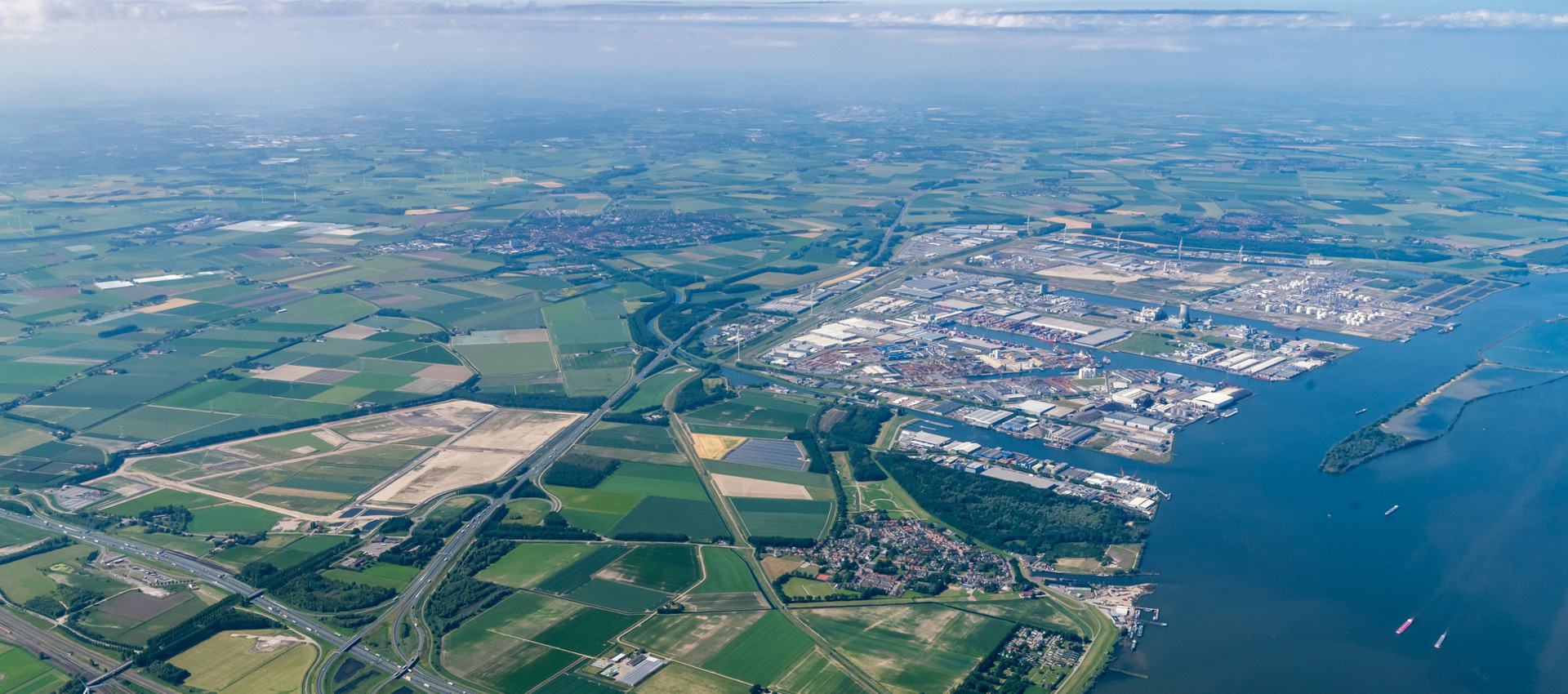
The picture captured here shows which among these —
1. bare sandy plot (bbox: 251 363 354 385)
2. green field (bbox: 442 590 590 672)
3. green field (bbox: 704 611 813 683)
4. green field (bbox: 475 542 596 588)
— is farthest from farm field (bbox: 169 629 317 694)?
bare sandy plot (bbox: 251 363 354 385)

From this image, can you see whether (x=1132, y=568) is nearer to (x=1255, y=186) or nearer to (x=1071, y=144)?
(x=1255, y=186)

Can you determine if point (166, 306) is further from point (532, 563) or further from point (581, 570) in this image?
point (581, 570)

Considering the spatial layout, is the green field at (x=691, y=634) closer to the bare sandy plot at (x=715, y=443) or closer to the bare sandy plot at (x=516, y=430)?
the bare sandy plot at (x=715, y=443)

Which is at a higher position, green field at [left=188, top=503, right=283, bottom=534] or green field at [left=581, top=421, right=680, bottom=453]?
green field at [left=188, top=503, right=283, bottom=534]

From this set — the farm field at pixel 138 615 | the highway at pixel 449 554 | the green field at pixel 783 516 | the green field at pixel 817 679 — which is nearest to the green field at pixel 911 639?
the green field at pixel 817 679

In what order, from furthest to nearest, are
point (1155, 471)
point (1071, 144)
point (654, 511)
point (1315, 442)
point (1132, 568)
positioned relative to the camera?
point (1071, 144), point (1315, 442), point (1155, 471), point (654, 511), point (1132, 568)

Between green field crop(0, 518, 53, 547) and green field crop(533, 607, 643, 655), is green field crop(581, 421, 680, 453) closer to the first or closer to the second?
green field crop(533, 607, 643, 655)

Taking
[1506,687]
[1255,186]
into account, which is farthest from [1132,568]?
[1255,186]
